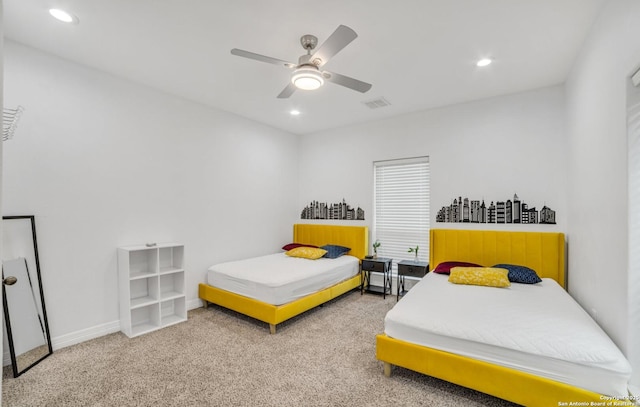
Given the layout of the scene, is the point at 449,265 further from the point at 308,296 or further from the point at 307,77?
the point at 307,77

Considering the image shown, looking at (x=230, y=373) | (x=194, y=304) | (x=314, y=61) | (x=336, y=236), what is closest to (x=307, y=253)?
(x=336, y=236)

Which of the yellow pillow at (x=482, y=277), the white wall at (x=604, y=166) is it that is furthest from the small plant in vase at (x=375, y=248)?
the white wall at (x=604, y=166)

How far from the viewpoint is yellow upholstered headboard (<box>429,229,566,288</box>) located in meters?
3.52

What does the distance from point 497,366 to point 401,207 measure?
2.91 meters

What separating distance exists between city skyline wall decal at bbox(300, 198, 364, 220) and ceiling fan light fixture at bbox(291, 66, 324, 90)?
9.56 ft

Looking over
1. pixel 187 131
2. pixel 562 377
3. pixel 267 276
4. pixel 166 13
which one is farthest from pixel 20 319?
pixel 562 377

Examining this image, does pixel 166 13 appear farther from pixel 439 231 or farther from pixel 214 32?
pixel 439 231

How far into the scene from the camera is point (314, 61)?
2.47 metres

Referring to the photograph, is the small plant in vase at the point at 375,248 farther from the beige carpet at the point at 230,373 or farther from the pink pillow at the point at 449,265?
the beige carpet at the point at 230,373

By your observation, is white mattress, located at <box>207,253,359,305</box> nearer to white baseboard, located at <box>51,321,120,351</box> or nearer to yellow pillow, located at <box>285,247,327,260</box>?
yellow pillow, located at <box>285,247,327,260</box>

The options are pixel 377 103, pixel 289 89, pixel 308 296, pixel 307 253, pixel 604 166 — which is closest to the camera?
pixel 604 166

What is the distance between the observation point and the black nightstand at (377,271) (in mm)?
4520

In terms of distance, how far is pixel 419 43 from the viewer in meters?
2.73

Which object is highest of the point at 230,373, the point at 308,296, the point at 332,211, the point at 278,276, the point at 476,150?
the point at 476,150
